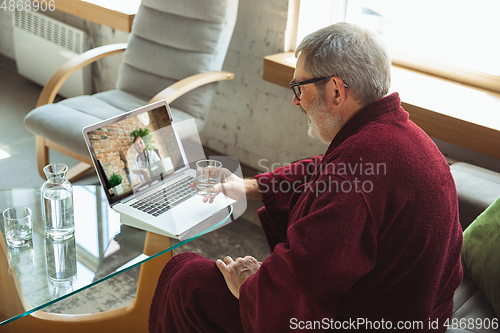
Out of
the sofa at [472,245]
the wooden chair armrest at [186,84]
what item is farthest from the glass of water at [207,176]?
the wooden chair armrest at [186,84]

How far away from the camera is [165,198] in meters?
1.43

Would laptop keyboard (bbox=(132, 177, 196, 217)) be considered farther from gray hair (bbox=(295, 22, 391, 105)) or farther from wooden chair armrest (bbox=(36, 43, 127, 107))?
wooden chair armrest (bbox=(36, 43, 127, 107))

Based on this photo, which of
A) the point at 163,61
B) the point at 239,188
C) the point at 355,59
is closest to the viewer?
the point at 355,59

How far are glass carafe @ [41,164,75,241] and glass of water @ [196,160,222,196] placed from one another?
0.37 meters

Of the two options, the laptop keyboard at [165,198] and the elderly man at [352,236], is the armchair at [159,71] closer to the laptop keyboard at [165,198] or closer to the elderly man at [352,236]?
the laptop keyboard at [165,198]

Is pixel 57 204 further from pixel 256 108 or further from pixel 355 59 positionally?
pixel 256 108

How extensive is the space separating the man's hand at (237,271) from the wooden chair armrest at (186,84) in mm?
1223

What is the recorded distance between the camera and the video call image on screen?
1.35m

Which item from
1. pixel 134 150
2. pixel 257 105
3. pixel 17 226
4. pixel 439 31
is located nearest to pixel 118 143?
pixel 134 150

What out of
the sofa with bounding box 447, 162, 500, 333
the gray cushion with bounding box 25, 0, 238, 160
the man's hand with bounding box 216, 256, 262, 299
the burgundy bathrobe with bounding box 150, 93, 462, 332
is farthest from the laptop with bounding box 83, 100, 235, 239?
the gray cushion with bounding box 25, 0, 238, 160

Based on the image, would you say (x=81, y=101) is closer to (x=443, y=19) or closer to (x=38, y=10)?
(x=38, y=10)

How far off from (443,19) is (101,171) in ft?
5.73

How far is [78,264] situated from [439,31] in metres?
1.92

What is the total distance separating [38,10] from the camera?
11.7 feet
